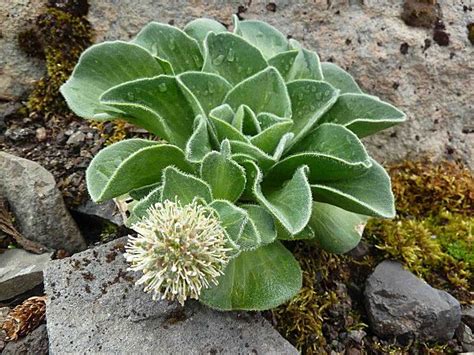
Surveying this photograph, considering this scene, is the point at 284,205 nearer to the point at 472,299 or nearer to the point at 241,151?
the point at 241,151

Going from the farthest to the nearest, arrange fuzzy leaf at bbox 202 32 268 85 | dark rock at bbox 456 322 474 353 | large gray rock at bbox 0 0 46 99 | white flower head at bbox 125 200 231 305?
large gray rock at bbox 0 0 46 99 < dark rock at bbox 456 322 474 353 < fuzzy leaf at bbox 202 32 268 85 < white flower head at bbox 125 200 231 305

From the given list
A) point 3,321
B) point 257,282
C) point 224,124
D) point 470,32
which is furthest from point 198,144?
point 470,32

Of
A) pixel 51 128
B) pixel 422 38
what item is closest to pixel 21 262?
pixel 51 128

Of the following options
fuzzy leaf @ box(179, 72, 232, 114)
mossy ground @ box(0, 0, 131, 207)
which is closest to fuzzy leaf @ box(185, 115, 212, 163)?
fuzzy leaf @ box(179, 72, 232, 114)

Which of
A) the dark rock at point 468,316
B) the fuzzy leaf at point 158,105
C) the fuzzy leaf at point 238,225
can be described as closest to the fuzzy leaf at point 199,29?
the fuzzy leaf at point 158,105

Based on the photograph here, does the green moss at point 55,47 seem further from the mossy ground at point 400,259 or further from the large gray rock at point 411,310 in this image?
the large gray rock at point 411,310

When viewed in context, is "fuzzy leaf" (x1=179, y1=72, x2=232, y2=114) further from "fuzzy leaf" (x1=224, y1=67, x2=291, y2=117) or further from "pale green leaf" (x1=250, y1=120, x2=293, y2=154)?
"pale green leaf" (x1=250, y1=120, x2=293, y2=154)

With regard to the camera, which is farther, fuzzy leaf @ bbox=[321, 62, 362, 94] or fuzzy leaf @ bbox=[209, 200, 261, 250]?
fuzzy leaf @ bbox=[321, 62, 362, 94]
